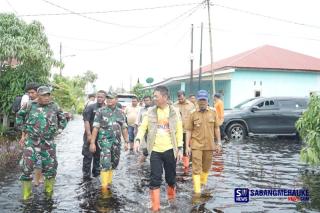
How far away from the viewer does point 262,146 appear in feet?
51.7

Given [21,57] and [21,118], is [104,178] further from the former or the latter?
[21,57]

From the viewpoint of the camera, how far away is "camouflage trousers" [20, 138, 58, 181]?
7.09 m

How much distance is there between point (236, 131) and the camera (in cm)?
1784

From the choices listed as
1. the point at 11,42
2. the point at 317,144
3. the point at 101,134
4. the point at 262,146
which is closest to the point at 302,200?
the point at 317,144

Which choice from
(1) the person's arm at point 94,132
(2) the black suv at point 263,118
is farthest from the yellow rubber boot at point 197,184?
(2) the black suv at point 263,118

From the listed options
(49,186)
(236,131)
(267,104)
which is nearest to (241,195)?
(49,186)

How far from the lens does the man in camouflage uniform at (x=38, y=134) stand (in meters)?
7.14

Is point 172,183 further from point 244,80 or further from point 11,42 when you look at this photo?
point 244,80

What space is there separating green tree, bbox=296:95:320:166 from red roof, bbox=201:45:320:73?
17.2m

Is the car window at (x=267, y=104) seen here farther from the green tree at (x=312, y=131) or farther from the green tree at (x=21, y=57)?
the green tree at (x=312, y=131)

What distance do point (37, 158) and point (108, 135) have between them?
137 cm

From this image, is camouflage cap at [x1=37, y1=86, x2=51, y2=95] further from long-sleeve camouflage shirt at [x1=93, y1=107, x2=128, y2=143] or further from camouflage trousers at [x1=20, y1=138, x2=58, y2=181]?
long-sleeve camouflage shirt at [x1=93, y1=107, x2=128, y2=143]

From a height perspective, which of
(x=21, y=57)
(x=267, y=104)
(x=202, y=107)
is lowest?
(x=202, y=107)

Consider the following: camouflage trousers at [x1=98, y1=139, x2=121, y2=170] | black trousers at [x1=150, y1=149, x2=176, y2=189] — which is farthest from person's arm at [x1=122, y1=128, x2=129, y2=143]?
black trousers at [x1=150, y1=149, x2=176, y2=189]
